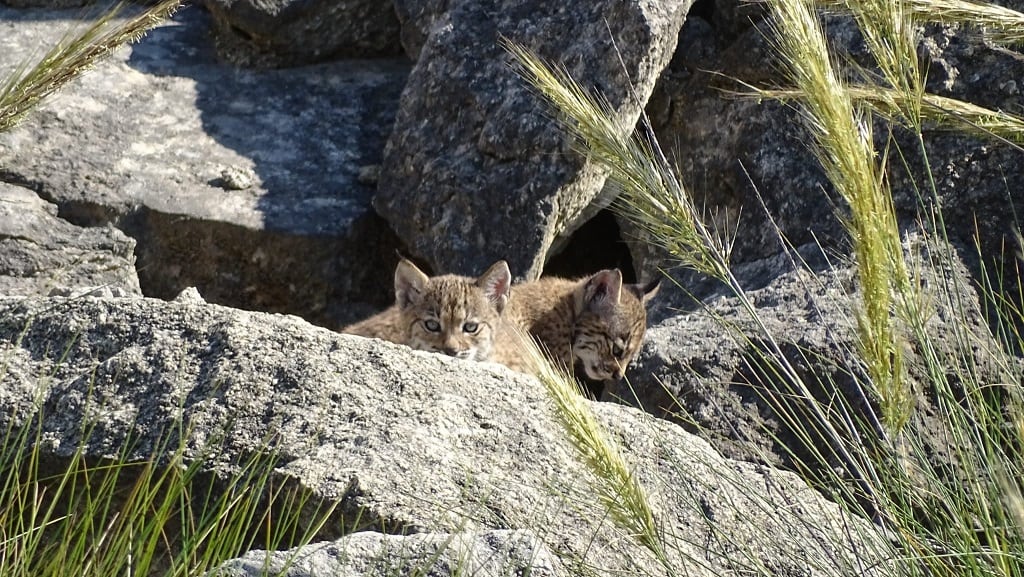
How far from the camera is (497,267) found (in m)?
6.19

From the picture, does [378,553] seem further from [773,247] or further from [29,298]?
[773,247]

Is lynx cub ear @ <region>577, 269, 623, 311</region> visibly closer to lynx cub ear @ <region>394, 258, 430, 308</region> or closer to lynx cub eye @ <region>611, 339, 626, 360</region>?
lynx cub eye @ <region>611, 339, 626, 360</region>

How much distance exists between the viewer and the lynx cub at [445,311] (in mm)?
6352

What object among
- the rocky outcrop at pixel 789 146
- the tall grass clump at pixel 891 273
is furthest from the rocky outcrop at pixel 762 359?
the tall grass clump at pixel 891 273

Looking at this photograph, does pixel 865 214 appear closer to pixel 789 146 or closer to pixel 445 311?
pixel 789 146

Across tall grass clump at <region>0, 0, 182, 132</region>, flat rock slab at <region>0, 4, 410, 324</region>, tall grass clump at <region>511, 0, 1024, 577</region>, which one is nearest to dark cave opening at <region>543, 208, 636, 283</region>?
flat rock slab at <region>0, 4, 410, 324</region>

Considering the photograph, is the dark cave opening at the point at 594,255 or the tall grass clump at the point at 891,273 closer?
the tall grass clump at the point at 891,273

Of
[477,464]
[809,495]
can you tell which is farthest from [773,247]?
[477,464]

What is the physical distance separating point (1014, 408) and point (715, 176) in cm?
397

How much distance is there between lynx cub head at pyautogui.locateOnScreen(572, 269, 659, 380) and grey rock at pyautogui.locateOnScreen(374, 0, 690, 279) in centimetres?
29

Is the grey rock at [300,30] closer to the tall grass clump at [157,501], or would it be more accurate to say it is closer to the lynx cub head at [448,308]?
the lynx cub head at [448,308]

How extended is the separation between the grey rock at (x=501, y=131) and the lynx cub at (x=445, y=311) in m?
0.25

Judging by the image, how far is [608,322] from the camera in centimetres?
677

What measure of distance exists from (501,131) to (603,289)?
3.00 ft
